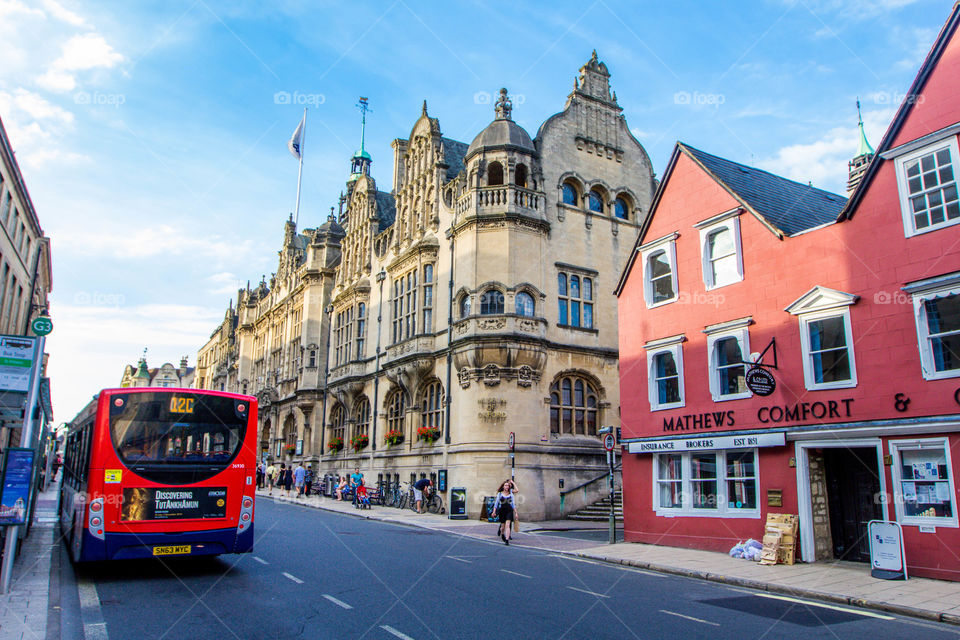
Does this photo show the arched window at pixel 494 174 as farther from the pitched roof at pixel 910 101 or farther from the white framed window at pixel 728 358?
the pitched roof at pixel 910 101

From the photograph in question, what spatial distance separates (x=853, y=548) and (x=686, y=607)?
22.2 ft

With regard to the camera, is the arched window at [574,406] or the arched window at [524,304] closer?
the arched window at [524,304]

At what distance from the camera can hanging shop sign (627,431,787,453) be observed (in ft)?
49.8

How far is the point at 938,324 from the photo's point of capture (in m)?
12.8

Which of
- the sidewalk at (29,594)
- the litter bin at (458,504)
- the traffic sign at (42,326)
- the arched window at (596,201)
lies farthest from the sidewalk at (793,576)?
the arched window at (596,201)

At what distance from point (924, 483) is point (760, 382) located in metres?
3.58

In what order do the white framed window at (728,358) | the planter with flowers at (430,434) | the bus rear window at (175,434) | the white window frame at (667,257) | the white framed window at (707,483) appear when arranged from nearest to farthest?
the bus rear window at (175,434) → the white framed window at (707,483) → the white framed window at (728,358) → the white window frame at (667,257) → the planter with flowers at (430,434)

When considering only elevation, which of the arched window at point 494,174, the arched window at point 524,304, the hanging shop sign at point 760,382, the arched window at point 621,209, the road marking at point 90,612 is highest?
the arched window at point 494,174

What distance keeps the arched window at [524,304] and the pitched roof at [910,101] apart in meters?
15.2

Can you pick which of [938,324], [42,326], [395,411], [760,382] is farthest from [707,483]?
[395,411]

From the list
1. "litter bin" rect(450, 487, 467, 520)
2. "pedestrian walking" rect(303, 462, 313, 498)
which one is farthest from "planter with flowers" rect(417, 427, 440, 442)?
"pedestrian walking" rect(303, 462, 313, 498)

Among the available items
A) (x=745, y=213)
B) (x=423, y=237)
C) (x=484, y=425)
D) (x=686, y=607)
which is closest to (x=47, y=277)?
(x=423, y=237)

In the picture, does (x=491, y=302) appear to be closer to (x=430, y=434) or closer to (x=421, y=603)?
(x=430, y=434)

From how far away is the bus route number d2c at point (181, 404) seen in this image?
11766mm
